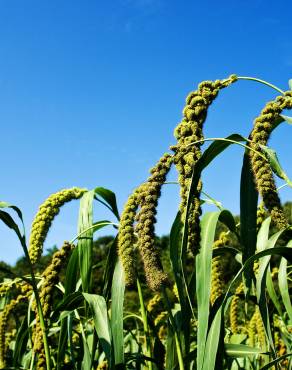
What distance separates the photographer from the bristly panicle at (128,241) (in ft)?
6.12

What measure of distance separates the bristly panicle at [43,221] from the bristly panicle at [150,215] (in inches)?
36.8

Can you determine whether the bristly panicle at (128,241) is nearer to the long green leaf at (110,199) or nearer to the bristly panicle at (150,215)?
the bristly panicle at (150,215)

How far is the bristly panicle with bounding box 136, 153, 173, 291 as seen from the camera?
1.62m

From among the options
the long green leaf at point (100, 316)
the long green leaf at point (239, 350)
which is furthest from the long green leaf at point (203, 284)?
the long green leaf at point (239, 350)

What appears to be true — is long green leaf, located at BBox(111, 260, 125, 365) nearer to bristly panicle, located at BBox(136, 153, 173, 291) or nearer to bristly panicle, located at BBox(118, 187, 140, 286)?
bristly panicle, located at BBox(118, 187, 140, 286)

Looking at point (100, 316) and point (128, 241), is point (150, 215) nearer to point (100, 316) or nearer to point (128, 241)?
point (128, 241)

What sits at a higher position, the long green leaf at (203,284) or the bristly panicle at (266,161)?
the bristly panicle at (266,161)

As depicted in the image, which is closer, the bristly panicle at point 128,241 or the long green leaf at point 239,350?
the bristly panicle at point 128,241

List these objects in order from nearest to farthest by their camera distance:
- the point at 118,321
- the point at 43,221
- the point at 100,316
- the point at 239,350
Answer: the point at 118,321
the point at 100,316
the point at 239,350
the point at 43,221

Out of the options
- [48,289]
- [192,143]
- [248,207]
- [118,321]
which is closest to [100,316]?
[118,321]

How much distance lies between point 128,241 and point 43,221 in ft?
2.63

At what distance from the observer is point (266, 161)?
1.61 metres

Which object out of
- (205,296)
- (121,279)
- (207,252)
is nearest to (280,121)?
(207,252)

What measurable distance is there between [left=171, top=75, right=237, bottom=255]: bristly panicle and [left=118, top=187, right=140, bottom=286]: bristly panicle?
23 cm
